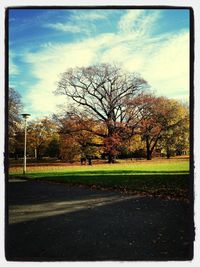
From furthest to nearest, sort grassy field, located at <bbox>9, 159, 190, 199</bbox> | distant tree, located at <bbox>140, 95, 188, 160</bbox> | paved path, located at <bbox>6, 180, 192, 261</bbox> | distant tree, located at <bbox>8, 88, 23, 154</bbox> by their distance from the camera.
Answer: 1. distant tree, located at <bbox>140, 95, 188, 160</bbox>
2. grassy field, located at <bbox>9, 159, 190, 199</bbox>
3. distant tree, located at <bbox>8, 88, 23, 154</bbox>
4. paved path, located at <bbox>6, 180, 192, 261</bbox>

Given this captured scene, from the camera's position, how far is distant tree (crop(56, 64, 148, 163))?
39.1 ft

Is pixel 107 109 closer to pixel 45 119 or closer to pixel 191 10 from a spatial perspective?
pixel 45 119

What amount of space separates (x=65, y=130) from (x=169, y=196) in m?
6.81

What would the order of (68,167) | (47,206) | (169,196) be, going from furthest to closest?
1. (68,167)
2. (169,196)
3. (47,206)

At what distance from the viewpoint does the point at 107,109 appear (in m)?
13.9

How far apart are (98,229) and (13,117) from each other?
6.27m

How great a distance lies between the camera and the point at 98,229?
17.6 ft

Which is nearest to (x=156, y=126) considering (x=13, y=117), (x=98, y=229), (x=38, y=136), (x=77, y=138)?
(x=77, y=138)

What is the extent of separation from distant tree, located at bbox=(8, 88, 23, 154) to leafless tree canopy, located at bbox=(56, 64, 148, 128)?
63.5 inches

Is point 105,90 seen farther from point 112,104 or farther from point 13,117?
point 13,117

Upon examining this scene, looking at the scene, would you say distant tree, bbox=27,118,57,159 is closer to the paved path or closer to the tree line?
the tree line

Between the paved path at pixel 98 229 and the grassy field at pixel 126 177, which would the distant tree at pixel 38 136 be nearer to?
the grassy field at pixel 126 177

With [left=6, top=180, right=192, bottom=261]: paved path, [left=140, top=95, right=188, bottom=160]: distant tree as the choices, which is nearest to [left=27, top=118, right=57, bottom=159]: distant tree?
[left=6, top=180, right=192, bottom=261]: paved path
